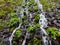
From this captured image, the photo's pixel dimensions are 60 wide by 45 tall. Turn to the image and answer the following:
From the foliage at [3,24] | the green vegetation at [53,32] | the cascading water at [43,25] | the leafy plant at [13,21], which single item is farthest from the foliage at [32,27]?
the foliage at [3,24]

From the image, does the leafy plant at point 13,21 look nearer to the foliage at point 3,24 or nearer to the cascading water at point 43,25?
the foliage at point 3,24

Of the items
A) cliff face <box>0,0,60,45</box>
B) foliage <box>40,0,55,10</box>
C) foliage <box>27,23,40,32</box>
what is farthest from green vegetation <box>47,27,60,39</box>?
foliage <box>40,0,55,10</box>

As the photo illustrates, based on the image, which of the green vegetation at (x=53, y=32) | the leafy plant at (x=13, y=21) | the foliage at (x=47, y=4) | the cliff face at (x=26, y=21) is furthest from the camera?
the foliage at (x=47, y=4)

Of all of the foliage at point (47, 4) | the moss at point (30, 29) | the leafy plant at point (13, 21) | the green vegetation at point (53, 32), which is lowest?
the green vegetation at point (53, 32)

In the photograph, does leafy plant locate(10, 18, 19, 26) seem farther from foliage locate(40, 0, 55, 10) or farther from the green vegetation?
foliage locate(40, 0, 55, 10)

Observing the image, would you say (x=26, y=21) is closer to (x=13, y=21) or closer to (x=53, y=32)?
(x=13, y=21)

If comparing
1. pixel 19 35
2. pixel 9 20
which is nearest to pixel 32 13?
pixel 9 20

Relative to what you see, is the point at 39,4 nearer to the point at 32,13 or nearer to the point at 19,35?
the point at 32,13

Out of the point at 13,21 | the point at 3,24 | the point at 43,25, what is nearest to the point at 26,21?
the point at 13,21

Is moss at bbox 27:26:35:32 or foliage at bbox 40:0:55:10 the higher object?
foliage at bbox 40:0:55:10

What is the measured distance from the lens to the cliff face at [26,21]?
4.91 meters

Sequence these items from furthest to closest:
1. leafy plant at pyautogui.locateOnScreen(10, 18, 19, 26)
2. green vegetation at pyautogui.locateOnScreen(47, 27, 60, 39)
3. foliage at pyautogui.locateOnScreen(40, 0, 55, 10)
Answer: foliage at pyautogui.locateOnScreen(40, 0, 55, 10) < leafy plant at pyautogui.locateOnScreen(10, 18, 19, 26) < green vegetation at pyautogui.locateOnScreen(47, 27, 60, 39)

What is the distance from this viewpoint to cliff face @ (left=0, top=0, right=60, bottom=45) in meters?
4.91

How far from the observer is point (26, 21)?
5406mm
